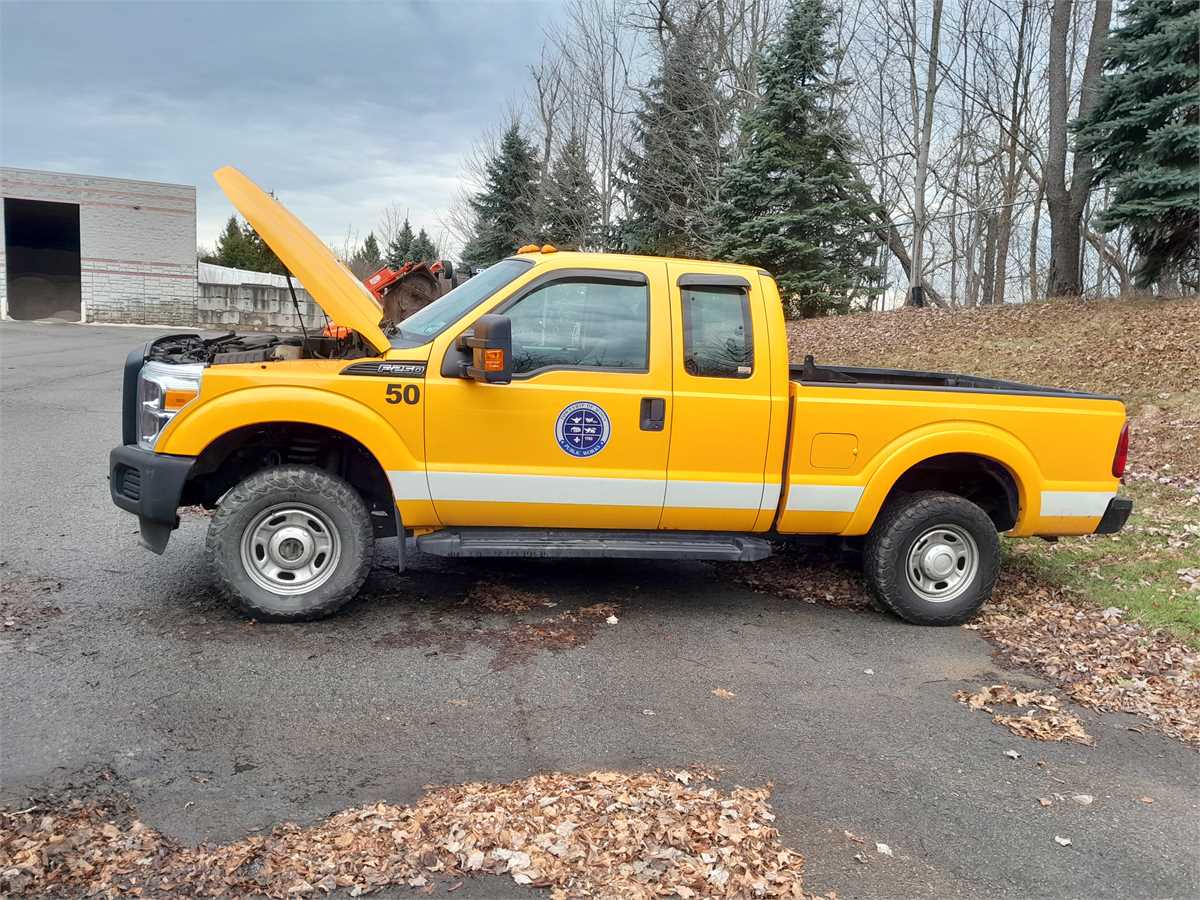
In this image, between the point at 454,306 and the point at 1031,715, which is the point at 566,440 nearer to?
the point at 454,306

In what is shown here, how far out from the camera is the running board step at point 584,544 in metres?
5.10

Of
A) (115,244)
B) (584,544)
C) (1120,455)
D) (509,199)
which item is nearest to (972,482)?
(1120,455)

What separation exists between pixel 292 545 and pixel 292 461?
2.01 ft

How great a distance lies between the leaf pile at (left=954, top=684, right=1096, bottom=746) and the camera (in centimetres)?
432

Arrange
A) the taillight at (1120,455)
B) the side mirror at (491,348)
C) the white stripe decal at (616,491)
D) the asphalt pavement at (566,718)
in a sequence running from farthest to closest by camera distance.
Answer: the taillight at (1120,455)
the white stripe decal at (616,491)
the side mirror at (491,348)
the asphalt pavement at (566,718)

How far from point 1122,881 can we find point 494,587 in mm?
3750

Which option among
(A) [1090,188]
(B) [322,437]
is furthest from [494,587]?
(A) [1090,188]

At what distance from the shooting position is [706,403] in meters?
5.24

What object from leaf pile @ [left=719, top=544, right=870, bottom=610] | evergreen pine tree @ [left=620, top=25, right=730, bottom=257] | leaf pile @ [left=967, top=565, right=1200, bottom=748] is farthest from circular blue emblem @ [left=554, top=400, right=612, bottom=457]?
evergreen pine tree @ [left=620, top=25, right=730, bottom=257]

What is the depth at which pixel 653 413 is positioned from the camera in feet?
17.0

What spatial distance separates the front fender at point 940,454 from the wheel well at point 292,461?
2.89 meters

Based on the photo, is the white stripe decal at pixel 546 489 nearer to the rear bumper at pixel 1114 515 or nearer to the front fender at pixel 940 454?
the front fender at pixel 940 454

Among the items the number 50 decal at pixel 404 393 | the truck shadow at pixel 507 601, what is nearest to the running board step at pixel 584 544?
the truck shadow at pixel 507 601

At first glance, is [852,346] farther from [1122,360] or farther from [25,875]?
[25,875]
